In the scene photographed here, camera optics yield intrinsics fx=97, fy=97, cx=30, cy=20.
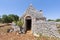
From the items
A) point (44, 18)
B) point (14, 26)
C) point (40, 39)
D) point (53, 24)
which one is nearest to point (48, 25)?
point (53, 24)

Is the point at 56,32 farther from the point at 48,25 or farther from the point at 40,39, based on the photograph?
the point at 40,39

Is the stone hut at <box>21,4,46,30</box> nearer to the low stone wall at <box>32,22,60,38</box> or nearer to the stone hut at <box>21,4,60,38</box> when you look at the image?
the stone hut at <box>21,4,60,38</box>

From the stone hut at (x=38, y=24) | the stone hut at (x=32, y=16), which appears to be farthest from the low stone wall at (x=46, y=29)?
the stone hut at (x=32, y=16)

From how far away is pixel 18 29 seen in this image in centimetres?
1683

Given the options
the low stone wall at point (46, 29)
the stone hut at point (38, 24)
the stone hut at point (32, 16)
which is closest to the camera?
the low stone wall at point (46, 29)

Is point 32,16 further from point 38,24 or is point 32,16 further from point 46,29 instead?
point 46,29

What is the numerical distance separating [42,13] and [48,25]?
436cm

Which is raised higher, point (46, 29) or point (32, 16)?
point (32, 16)

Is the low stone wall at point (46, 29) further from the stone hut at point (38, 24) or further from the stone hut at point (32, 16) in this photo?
the stone hut at point (32, 16)

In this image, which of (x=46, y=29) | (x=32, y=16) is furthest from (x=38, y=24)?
(x=32, y=16)

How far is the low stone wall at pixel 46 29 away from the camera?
Answer: 1301cm

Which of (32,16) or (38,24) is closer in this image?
(38,24)

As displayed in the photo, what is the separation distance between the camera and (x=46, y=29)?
45.1ft

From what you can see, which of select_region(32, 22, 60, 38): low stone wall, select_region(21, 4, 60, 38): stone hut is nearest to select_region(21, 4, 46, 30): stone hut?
select_region(21, 4, 60, 38): stone hut
